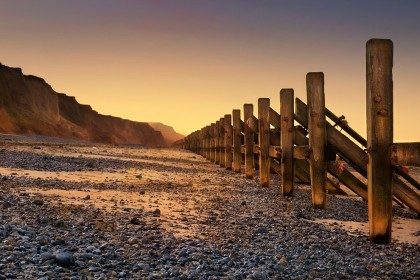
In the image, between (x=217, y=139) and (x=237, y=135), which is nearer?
(x=237, y=135)

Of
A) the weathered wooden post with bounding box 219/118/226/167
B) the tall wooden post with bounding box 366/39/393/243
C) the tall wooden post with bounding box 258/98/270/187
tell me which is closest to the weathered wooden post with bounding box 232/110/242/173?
the weathered wooden post with bounding box 219/118/226/167

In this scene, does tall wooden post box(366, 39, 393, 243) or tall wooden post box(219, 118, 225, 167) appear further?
tall wooden post box(219, 118, 225, 167)

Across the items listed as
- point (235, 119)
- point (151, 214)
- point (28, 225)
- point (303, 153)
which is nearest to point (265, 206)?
point (303, 153)

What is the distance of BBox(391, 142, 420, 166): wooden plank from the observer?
5070mm

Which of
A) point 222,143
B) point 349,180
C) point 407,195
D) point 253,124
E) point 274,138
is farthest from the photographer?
point 222,143

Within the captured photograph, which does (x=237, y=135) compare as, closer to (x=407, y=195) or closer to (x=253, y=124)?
(x=253, y=124)

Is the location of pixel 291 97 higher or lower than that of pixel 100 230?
higher

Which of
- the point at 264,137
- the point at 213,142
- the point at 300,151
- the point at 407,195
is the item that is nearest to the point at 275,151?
the point at 264,137

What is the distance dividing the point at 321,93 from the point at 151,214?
10.6ft

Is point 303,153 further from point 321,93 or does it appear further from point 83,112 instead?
point 83,112

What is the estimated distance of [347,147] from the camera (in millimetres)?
6812

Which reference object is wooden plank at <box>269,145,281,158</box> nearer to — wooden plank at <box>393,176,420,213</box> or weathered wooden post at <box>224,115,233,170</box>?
wooden plank at <box>393,176,420,213</box>

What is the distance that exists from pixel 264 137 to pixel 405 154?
237 inches

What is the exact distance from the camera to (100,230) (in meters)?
5.30
